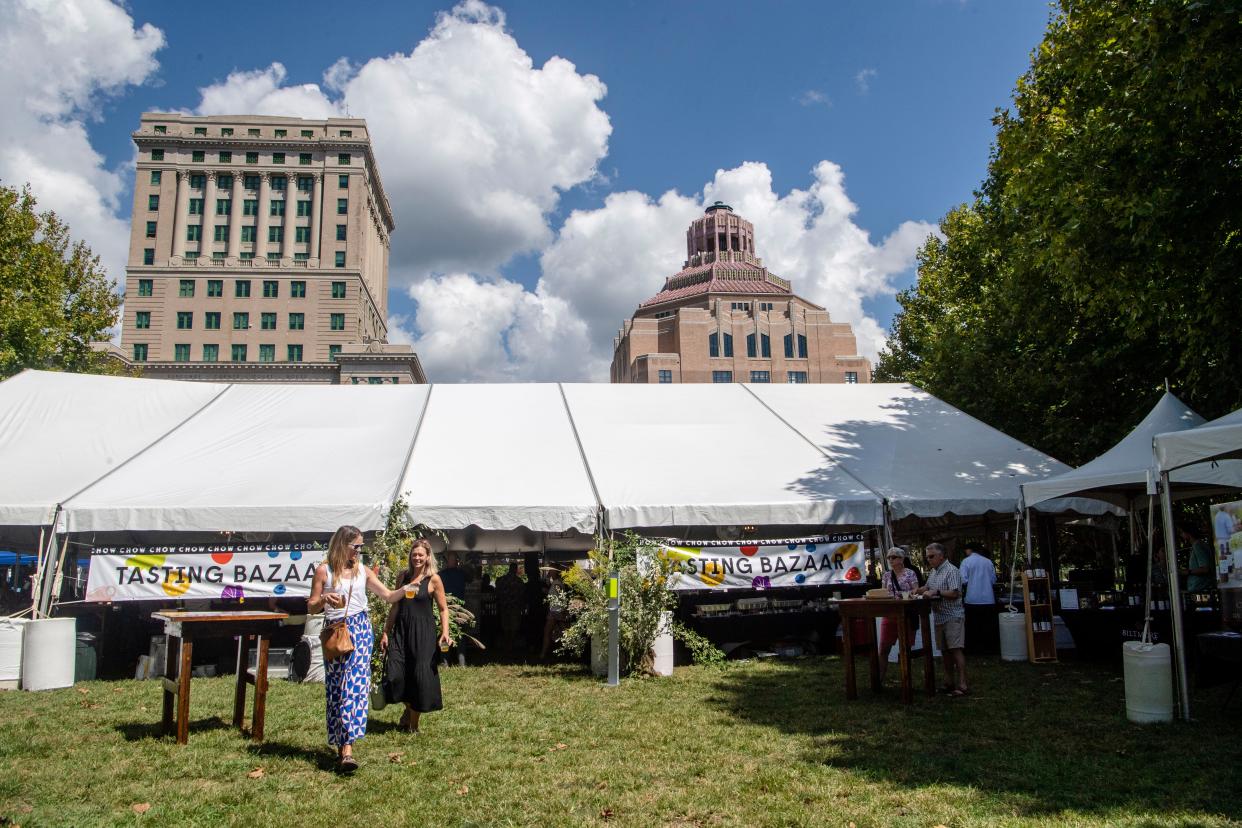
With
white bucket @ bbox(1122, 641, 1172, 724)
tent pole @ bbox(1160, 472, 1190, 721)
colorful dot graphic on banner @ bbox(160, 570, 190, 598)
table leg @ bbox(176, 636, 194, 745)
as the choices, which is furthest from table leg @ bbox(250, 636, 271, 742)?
tent pole @ bbox(1160, 472, 1190, 721)

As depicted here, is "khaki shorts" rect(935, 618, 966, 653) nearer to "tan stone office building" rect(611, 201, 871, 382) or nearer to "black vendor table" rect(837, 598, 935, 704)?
"black vendor table" rect(837, 598, 935, 704)

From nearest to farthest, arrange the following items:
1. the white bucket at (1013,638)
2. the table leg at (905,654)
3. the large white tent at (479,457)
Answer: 1. the table leg at (905,654)
2. the large white tent at (479,457)
3. the white bucket at (1013,638)

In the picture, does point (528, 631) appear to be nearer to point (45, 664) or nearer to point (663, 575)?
point (663, 575)

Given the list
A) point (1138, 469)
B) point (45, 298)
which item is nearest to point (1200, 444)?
point (1138, 469)

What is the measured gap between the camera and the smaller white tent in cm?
1041

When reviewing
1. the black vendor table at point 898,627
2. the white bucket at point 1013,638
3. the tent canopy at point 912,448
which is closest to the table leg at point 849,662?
the black vendor table at point 898,627

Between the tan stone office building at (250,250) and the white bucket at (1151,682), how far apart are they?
64260 millimetres

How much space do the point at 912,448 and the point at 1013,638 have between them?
3.39 metres

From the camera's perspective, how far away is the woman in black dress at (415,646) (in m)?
6.17

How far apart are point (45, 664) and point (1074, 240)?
42.8ft

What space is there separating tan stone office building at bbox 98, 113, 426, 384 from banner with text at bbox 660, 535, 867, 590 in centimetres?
5917

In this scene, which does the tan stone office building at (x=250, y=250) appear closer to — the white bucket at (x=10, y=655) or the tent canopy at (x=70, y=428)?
the tent canopy at (x=70, y=428)

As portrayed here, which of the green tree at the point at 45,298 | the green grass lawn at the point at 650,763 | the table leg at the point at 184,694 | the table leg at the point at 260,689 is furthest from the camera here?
the green tree at the point at 45,298

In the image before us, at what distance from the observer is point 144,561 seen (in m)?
10.1
